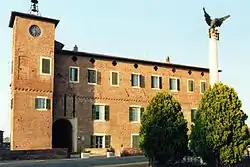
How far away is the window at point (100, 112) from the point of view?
39.9 m

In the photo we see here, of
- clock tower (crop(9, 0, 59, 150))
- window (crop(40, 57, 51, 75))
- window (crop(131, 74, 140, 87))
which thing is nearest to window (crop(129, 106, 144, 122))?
window (crop(131, 74, 140, 87))

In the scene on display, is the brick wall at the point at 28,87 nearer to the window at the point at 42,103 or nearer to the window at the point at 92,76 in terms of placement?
the window at the point at 42,103

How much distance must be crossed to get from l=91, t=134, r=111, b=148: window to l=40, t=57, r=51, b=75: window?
794cm

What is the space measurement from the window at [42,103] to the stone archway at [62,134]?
10.2ft

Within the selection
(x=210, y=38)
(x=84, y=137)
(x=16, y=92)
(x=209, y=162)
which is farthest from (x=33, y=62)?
(x=209, y=162)

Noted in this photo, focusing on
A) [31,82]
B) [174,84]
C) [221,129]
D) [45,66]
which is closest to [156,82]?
[174,84]

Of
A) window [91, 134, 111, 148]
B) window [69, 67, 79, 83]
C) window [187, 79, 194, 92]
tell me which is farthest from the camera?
window [187, 79, 194, 92]

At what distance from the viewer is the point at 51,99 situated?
36.7 m

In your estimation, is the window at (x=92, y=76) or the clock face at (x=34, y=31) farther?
the window at (x=92, y=76)

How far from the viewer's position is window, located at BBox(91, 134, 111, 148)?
3930cm

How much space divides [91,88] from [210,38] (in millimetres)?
16054

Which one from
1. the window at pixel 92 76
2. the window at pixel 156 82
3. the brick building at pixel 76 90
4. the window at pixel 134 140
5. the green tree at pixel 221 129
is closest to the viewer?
the green tree at pixel 221 129

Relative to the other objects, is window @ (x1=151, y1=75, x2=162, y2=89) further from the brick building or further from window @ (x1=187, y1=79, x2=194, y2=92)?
window @ (x1=187, y1=79, x2=194, y2=92)

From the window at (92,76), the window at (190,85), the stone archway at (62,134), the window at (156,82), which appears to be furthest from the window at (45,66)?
the window at (190,85)
